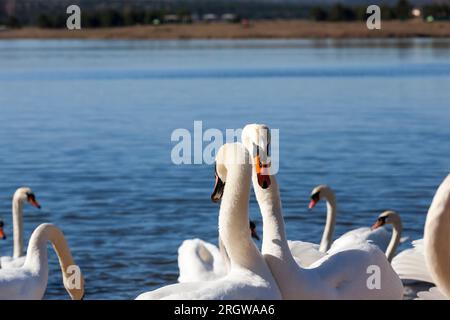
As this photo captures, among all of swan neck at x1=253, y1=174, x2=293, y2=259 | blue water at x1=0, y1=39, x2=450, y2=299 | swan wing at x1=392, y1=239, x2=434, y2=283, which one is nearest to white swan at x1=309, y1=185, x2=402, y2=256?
blue water at x1=0, y1=39, x2=450, y2=299

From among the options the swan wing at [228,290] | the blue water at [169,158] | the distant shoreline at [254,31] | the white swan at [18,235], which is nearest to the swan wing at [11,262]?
the white swan at [18,235]

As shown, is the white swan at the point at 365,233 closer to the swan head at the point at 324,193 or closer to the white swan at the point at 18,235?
the swan head at the point at 324,193

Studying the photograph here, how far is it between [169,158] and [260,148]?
1406cm

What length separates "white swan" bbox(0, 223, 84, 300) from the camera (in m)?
8.88

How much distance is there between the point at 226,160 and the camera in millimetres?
6938

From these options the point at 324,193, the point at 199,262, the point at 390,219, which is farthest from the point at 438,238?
the point at 324,193

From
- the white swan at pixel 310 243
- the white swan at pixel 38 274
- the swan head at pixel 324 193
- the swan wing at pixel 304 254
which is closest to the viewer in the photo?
the white swan at pixel 310 243

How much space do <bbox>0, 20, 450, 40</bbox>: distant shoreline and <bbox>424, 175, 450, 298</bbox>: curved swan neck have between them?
10090 centimetres

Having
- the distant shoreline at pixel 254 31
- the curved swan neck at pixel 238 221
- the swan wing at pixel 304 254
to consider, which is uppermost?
Result: the curved swan neck at pixel 238 221

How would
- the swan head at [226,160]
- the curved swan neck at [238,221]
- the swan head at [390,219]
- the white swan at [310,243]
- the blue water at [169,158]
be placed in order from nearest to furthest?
the curved swan neck at [238,221], the swan head at [226,160], the white swan at [310,243], the swan head at [390,219], the blue water at [169,158]

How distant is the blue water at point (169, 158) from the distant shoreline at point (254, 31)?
67.1 metres

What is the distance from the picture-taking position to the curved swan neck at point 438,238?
14.9 feet

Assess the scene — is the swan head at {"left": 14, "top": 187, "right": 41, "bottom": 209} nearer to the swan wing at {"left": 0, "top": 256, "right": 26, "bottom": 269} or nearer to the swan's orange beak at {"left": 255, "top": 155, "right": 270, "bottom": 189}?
the swan wing at {"left": 0, "top": 256, "right": 26, "bottom": 269}

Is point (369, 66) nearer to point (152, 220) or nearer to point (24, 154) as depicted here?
point (24, 154)
